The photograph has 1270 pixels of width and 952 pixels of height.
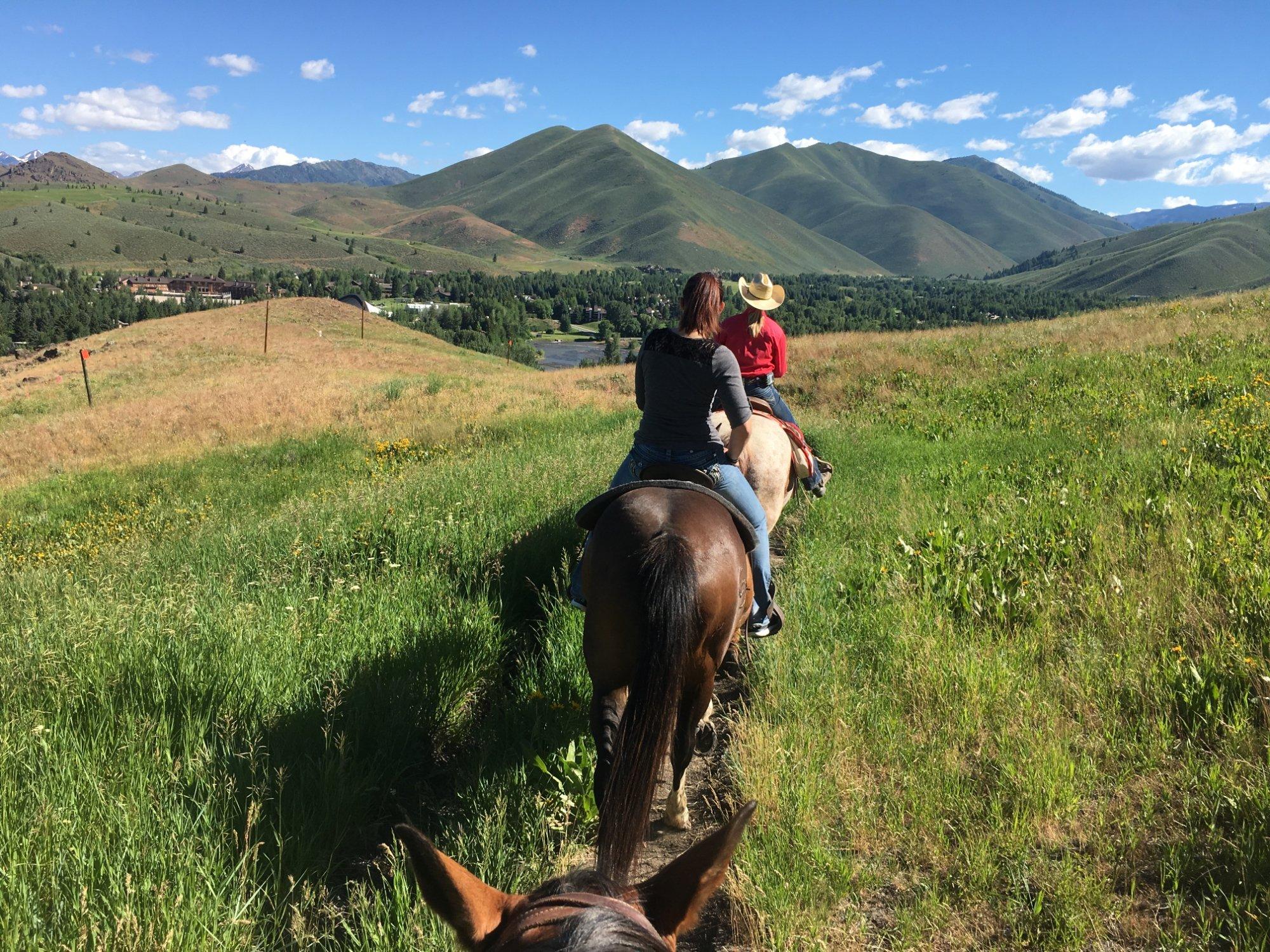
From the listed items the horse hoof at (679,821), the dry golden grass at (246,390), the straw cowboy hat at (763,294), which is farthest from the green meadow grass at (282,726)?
the dry golden grass at (246,390)

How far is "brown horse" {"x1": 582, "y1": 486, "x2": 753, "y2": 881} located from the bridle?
3.04 ft

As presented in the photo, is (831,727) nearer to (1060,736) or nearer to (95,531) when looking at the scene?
(1060,736)

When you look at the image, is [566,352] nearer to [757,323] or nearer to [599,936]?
[757,323]

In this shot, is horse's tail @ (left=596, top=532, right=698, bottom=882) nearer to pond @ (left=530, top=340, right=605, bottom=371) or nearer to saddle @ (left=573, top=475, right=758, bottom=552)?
saddle @ (left=573, top=475, right=758, bottom=552)

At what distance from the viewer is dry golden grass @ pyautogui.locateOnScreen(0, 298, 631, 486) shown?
855 inches

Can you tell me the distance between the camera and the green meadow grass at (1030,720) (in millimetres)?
2725

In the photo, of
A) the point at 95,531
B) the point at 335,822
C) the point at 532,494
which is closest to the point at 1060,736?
the point at 335,822

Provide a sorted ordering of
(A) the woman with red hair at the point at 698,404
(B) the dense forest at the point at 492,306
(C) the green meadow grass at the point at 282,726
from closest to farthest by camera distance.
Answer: (C) the green meadow grass at the point at 282,726 → (A) the woman with red hair at the point at 698,404 → (B) the dense forest at the point at 492,306

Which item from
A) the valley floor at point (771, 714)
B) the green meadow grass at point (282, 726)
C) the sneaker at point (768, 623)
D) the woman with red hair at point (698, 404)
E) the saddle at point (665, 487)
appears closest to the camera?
the green meadow grass at point (282, 726)

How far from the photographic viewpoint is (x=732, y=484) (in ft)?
15.6

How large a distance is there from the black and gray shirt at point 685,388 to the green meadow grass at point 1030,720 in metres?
1.64

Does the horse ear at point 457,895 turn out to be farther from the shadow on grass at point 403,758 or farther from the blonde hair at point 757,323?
the blonde hair at point 757,323

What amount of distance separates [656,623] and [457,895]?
160cm

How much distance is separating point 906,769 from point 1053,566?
8.99ft
